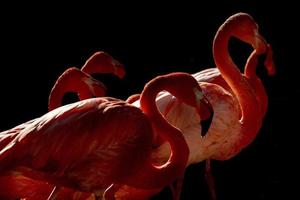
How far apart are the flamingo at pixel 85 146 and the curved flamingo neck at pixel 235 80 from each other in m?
1.10

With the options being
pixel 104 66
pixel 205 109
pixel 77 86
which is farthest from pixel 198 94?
pixel 104 66

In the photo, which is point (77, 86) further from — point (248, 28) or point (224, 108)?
point (248, 28)

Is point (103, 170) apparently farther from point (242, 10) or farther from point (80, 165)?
point (242, 10)

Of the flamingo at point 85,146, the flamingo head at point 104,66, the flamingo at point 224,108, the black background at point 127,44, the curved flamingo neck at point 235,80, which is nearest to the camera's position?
the flamingo at point 85,146

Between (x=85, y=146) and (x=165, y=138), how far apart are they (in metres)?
0.55

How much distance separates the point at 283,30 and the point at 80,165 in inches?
225

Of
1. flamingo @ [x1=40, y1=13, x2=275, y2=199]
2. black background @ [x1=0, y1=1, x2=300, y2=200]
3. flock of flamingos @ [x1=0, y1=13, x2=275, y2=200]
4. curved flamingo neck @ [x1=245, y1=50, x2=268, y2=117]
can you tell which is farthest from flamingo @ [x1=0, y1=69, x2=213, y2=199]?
black background @ [x1=0, y1=1, x2=300, y2=200]

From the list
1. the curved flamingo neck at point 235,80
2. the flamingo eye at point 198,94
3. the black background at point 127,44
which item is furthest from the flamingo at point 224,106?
the black background at point 127,44

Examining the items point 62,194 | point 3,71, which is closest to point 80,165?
point 62,194

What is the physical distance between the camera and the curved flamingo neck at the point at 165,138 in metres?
4.49

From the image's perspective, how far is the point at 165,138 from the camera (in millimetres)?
4629

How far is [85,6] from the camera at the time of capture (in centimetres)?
916

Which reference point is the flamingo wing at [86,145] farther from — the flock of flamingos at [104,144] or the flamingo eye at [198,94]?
the flamingo eye at [198,94]

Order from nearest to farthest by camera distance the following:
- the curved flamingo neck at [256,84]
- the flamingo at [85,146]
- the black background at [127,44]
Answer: the flamingo at [85,146] → the curved flamingo neck at [256,84] → the black background at [127,44]
